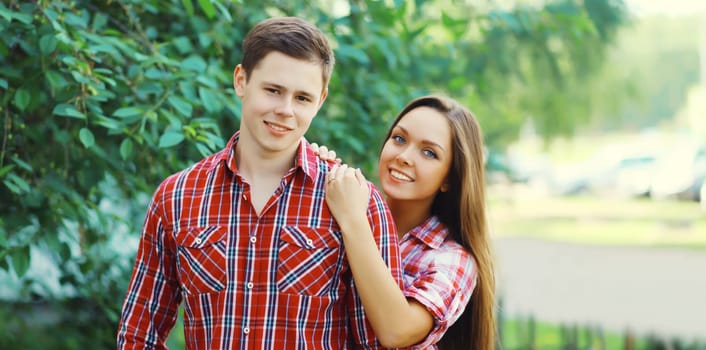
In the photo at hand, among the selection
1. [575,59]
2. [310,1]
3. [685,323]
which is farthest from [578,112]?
[310,1]

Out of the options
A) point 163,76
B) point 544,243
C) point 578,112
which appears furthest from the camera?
point 544,243

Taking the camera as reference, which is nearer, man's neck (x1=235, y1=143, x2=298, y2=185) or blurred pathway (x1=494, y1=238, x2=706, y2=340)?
man's neck (x1=235, y1=143, x2=298, y2=185)

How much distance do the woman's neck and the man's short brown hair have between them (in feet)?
1.97

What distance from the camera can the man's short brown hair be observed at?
1985mm

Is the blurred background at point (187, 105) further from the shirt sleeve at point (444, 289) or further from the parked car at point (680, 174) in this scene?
the parked car at point (680, 174)

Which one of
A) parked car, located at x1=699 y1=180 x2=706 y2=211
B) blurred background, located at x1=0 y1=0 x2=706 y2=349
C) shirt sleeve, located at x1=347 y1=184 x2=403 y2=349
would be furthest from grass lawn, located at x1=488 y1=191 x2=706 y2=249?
Answer: shirt sleeve, located at x1=347 y1=184 x2=403 y2=349

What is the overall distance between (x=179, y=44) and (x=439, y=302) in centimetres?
146

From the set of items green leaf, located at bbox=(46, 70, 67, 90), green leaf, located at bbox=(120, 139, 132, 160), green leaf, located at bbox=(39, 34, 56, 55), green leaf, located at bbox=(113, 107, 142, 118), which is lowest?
green leaf, located at bbox=(120, 139, 132, 160)

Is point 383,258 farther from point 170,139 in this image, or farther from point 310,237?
point 170,139

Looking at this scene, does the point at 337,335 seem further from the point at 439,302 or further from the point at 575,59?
the point at 575,59

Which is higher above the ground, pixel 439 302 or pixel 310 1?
pixel 310 1

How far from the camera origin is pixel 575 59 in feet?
23.9

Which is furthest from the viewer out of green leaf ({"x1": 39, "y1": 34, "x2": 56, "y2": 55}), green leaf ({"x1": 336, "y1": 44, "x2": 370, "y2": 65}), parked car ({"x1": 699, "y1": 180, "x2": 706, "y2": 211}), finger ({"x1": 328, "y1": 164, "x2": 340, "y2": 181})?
parked car ({"x1": 699, "y1": 180, "x2": 706, "y2": 211})

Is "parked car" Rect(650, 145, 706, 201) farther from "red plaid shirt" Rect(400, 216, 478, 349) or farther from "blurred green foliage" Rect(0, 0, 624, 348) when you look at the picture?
"red plaid shirt" Rect(400, 216, 478, 349)
